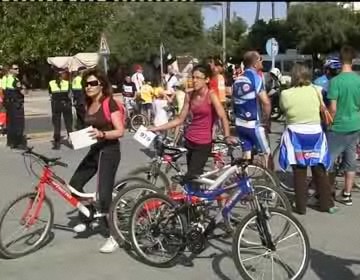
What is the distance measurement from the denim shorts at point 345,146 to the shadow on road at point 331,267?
2.01 metres

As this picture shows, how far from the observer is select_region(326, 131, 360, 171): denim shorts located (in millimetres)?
7344

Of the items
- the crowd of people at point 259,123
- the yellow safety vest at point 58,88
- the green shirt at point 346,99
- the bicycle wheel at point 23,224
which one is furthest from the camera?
the yellow safety vest at point 58,88

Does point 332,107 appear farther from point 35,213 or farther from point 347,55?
point 35,213

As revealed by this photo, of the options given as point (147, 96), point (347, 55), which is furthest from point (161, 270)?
point (147, 96)

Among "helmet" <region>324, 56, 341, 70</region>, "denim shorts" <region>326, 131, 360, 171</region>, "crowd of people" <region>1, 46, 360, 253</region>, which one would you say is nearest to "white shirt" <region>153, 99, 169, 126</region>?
"crowd of people" <region>1, 46, 360, 253</region>

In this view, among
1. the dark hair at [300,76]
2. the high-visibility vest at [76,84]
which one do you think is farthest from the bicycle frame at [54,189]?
the high-visibility vest at [76,84]

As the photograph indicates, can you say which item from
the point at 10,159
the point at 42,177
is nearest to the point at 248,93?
the point at 42,177

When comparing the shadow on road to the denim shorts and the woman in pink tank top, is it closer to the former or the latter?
the woman in pink tank top

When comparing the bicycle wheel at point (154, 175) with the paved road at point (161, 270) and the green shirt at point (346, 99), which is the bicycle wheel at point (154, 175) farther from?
the green shirt at point (346, 99)

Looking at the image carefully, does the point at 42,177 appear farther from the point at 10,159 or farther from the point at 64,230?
the point at 10,159

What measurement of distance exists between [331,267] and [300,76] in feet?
7.94

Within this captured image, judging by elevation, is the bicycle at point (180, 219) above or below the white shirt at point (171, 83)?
below

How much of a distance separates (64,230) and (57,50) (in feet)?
99.7

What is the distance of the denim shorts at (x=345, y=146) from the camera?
24.1ft
